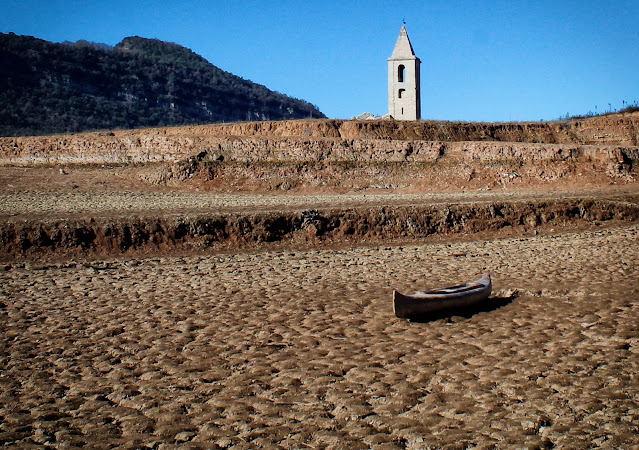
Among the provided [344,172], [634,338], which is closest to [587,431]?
[634,338]

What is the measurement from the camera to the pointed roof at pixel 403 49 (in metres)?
41.9

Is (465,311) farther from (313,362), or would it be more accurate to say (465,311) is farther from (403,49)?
(403,49)

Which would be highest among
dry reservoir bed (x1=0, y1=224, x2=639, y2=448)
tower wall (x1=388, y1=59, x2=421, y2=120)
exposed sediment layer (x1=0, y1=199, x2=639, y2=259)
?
tower wall (x1=388, y1=59, x2=421, y2=120)

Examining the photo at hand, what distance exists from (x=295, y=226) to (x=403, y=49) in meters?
30.4

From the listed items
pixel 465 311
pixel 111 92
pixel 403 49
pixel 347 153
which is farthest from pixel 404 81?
pixel 111 92

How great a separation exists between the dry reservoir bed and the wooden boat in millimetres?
183

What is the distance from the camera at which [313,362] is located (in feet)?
20.1

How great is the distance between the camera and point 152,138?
→ 1138 inches

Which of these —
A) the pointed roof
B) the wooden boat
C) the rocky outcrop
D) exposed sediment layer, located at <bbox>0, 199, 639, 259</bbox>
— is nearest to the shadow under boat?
the wooden boat

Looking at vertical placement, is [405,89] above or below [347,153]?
above

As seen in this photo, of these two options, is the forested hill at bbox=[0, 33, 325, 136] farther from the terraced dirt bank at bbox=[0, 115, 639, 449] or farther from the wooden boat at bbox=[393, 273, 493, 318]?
the wooden boat at bbox=[393, 273, 493, 318]

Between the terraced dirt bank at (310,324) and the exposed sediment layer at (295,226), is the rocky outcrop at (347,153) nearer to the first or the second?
the terraced dirt bank at (310,324)

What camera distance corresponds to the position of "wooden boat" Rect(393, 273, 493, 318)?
288 inches

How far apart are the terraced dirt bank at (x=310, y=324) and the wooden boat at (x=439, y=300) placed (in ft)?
0.59
